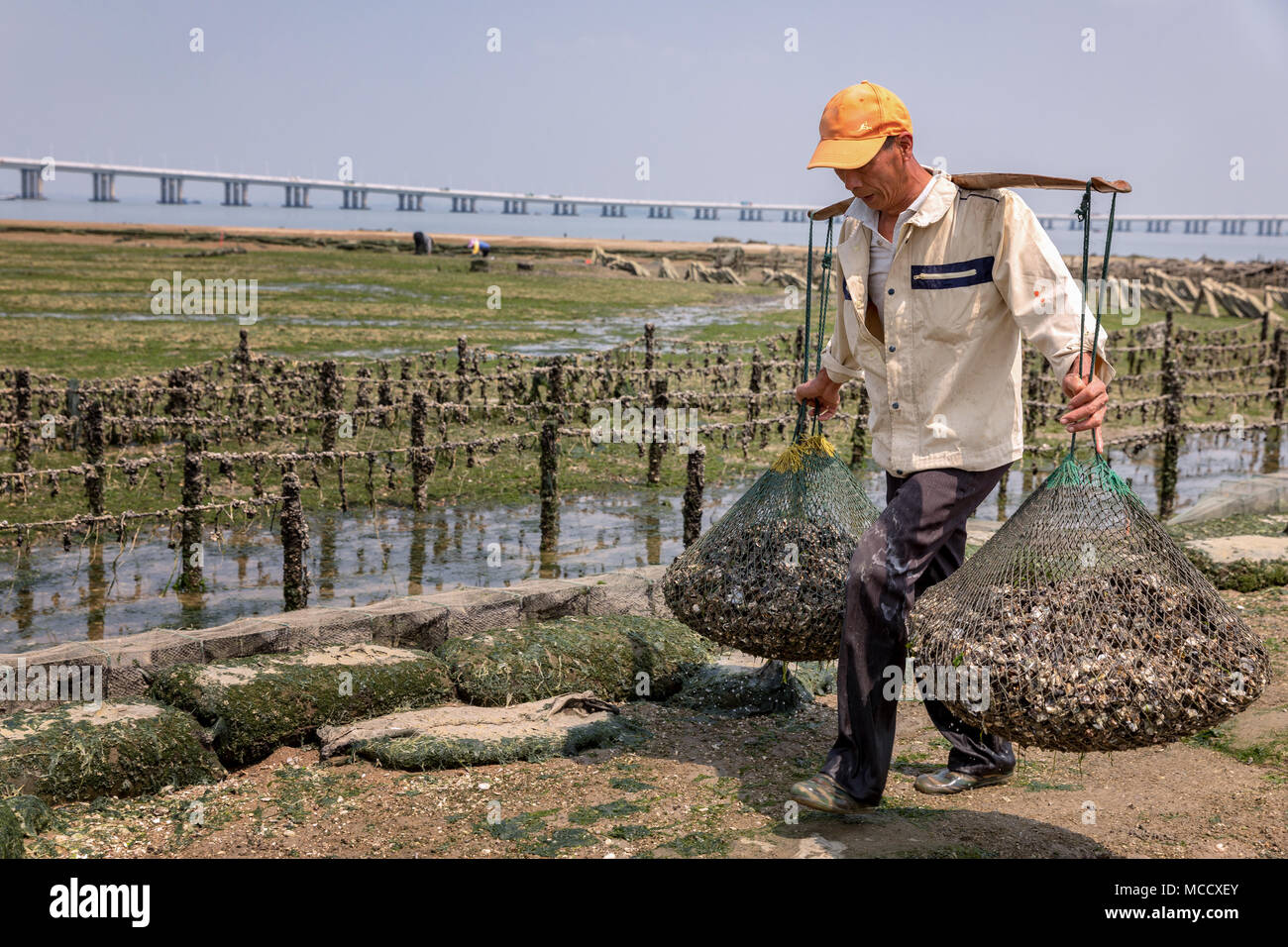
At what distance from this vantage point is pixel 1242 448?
20.0 metres

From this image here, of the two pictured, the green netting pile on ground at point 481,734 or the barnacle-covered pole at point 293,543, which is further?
the barnacle-covered pole at point 293,543

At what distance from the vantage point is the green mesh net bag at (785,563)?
4.77 meters

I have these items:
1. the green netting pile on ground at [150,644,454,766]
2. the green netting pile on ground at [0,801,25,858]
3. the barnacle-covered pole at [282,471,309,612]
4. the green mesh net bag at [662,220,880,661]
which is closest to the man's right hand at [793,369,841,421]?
the green mesh net bag at [662,220,880,661]

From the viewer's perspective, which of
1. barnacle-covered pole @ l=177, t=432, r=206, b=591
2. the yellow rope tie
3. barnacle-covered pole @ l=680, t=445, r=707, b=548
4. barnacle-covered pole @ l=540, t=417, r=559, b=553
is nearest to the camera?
the yellow rope tie

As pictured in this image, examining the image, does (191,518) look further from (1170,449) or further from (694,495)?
(1170,449)

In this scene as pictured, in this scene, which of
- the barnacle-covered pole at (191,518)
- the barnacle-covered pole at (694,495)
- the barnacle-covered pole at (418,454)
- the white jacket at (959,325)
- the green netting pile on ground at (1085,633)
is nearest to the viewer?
the green netting pile on ground at (1085,633)

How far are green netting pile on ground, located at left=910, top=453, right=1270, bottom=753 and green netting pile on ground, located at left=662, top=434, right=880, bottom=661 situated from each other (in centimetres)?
77

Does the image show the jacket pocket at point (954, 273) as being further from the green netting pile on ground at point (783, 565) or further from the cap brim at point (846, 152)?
the green netting pile on ground at point (783, 565)

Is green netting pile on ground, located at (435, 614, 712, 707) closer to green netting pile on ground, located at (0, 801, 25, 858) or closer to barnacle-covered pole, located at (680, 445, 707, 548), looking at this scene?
green netting pile on ground, located at (0, 801, 25, 858)

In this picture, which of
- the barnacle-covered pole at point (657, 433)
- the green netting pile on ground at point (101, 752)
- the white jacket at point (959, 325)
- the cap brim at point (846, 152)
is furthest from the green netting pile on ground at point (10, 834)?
the barnacle-covered pole at point (657, 433)

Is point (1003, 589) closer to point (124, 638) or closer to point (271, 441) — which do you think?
point (124, 638)

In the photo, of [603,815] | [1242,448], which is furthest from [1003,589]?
[1242,448]

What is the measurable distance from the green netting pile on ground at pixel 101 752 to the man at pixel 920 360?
264cm

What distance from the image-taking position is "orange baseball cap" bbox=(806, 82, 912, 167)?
3996 millimetres
